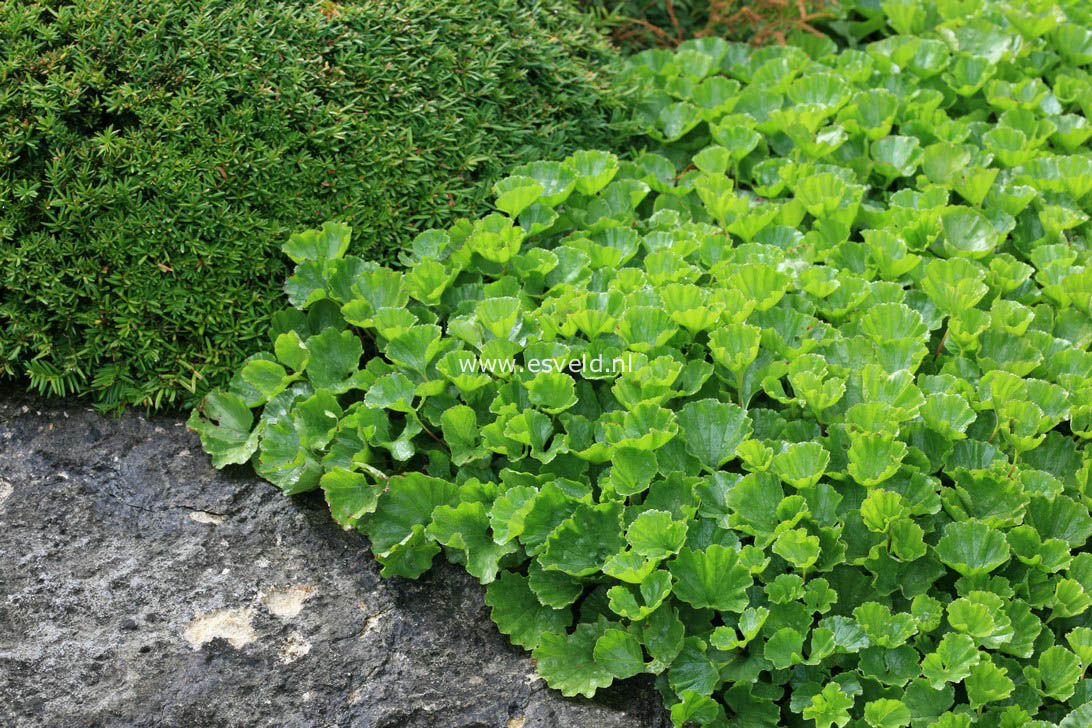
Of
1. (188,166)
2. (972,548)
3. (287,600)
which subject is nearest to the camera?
(972,548)

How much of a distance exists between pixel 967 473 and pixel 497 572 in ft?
3.34

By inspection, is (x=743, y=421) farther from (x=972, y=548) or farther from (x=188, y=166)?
(x=188, y=166)

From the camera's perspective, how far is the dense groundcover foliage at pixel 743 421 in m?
2.00

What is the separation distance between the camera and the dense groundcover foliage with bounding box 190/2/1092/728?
2.00m

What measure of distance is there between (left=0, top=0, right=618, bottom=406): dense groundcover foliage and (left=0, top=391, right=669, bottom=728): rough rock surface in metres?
0.25

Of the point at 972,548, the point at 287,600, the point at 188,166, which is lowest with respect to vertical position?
the point at 287,600

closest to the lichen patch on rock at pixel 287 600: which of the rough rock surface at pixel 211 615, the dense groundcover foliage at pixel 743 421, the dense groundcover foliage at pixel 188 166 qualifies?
the rough rock surface at pixel 211 615

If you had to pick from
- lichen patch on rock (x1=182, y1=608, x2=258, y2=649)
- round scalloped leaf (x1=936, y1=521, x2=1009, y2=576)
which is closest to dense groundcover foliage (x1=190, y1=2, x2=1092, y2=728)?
round scalloped leaf (x1=936, y1=521, x2=1009, y2=576)

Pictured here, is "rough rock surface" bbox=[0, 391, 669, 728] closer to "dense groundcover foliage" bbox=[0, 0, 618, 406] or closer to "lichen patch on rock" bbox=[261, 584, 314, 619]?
"lichen patch on rock" bbox=[261, 584, 314, 619]

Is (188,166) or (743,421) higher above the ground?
(188,166)

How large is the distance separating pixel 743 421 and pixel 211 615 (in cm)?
119

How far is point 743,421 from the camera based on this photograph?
2.26 metres

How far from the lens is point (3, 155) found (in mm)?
2510

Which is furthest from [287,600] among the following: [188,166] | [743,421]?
[188,166]
